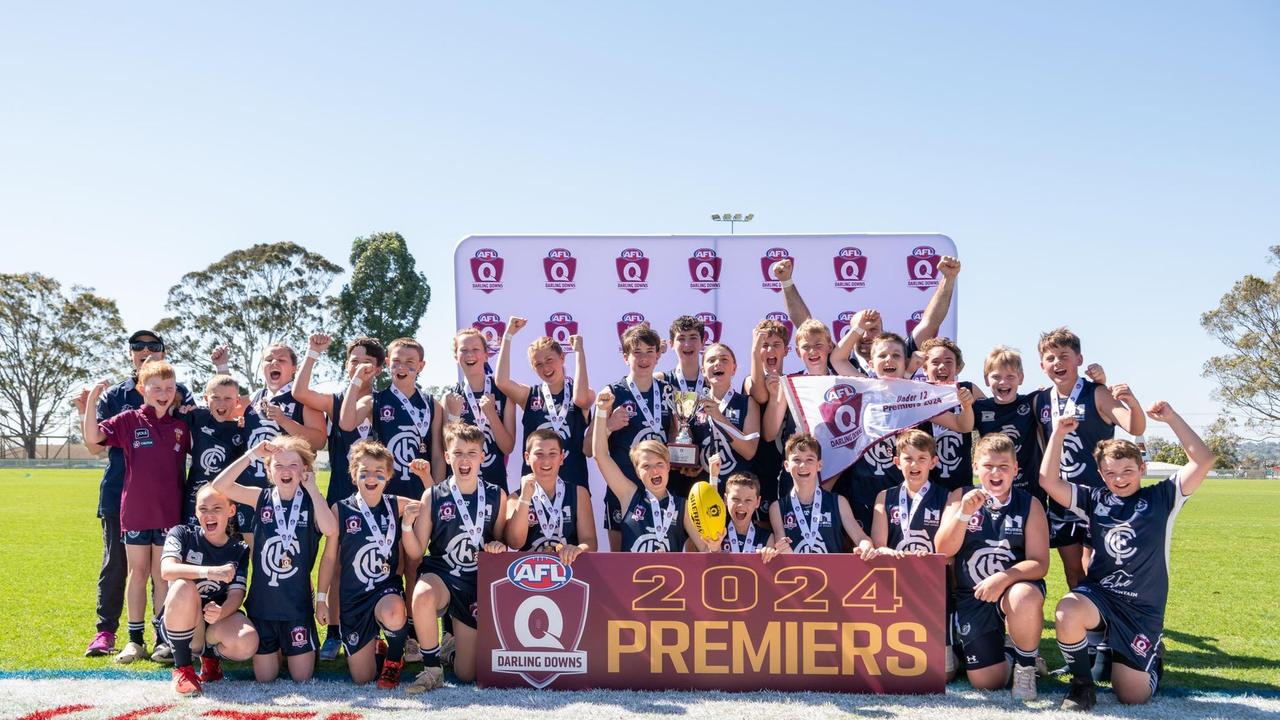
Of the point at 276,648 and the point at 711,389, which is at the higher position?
the point at 711,389

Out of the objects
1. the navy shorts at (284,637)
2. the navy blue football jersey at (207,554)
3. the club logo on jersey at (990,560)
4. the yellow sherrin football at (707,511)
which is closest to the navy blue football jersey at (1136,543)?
the club logo on jersey at (990,560)

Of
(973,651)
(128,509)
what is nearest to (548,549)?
(973,651)

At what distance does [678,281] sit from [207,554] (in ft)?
14.2

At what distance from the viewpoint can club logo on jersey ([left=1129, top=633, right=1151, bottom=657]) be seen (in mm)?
4887

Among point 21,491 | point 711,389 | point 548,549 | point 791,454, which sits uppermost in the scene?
point 711,389

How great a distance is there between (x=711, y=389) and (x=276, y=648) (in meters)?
3.16

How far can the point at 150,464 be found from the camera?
5.97 metres

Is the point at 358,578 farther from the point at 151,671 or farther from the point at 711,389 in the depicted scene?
the point at 711,389

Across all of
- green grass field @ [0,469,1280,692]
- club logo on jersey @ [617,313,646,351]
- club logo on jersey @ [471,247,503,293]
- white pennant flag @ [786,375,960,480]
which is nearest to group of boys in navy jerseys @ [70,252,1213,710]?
white pennant flag @ [786,375,960,480]

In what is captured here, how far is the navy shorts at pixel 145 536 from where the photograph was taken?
19.6 ft

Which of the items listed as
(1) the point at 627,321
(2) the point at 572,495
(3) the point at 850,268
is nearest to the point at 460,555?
(2) the point at 572,495

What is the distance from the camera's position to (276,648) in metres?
5.32

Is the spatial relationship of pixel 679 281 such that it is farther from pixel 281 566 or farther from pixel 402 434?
pixel 281 566

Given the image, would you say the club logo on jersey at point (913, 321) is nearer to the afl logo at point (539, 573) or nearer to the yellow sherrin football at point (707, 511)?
the yellow sherrin football at point (707, 511)
